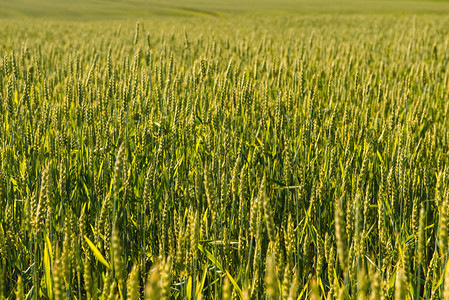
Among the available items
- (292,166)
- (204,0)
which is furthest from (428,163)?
(204,0)

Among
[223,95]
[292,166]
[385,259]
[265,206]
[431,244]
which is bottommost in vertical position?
[431,244]

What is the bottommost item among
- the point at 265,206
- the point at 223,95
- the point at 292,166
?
the point at 292,166

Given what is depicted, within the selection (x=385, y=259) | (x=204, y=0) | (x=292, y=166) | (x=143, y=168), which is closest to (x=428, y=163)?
(x=292, y=166)

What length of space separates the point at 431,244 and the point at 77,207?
1.55m

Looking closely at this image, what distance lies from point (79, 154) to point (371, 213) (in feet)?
4.76

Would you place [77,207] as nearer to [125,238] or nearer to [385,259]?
[125,238]

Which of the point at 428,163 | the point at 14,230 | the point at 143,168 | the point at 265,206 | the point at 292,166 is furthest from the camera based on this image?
the point at 428,163

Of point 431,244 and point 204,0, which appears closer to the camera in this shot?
point 431,244

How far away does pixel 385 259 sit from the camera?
4.46 ft

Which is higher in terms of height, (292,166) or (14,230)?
(292,166)

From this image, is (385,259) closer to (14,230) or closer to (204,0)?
(14,230)

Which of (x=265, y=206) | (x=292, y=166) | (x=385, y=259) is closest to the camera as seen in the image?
(x=265, y=206)

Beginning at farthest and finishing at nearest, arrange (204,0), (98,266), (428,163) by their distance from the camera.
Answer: (204,0), (428,163), (98,266)

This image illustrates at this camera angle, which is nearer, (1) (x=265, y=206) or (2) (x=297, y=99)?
(1) (x=265, y=206)
